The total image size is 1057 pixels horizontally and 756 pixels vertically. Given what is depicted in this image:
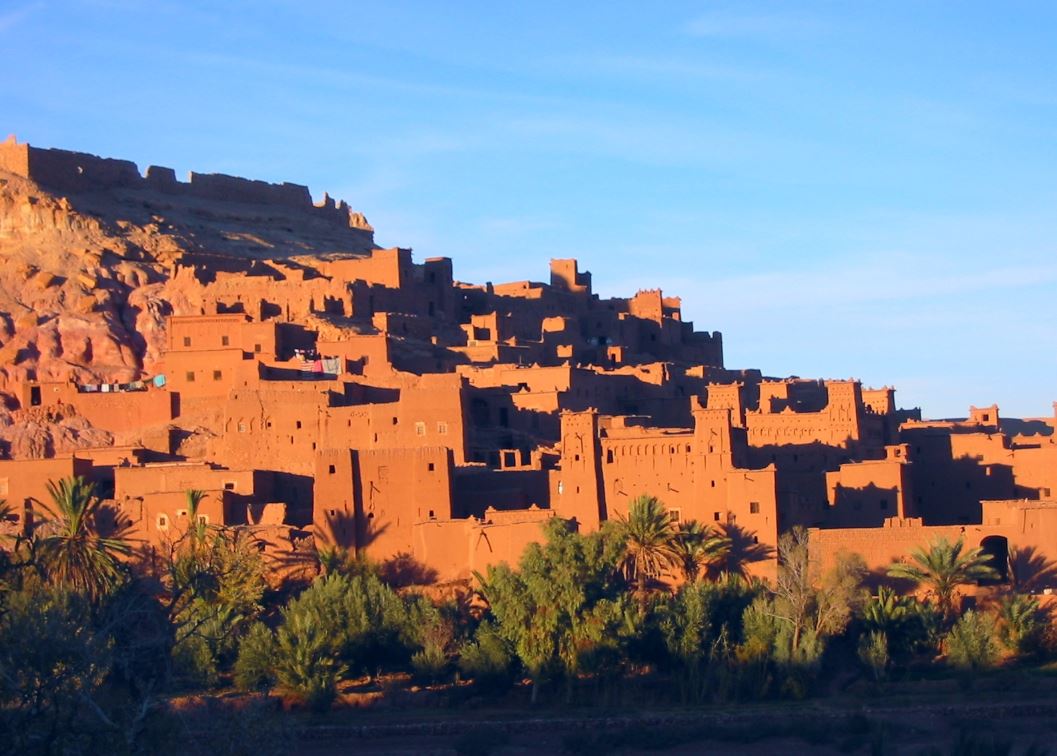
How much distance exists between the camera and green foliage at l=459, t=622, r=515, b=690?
3672cm

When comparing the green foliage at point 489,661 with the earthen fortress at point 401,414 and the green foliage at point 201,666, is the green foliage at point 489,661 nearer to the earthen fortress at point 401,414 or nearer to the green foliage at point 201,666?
the earthen fortress at point 401,414

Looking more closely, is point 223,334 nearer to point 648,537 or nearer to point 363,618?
point 363,618

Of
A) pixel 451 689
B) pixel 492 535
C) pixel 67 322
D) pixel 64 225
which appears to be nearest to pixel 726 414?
pixel 492 535

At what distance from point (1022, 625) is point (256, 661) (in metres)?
14.7

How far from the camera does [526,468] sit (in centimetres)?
4112

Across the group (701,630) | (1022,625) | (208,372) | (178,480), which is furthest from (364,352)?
(1022,625)

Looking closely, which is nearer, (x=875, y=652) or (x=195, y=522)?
(x=875, y=652)

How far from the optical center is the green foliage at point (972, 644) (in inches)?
1409

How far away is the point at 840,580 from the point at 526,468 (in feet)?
25.8

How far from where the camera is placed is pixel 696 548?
3744cm

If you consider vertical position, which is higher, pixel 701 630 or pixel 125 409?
pixel 125 409

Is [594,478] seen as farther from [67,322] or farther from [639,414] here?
[67,322]

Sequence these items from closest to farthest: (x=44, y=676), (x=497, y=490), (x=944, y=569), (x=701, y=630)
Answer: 1. (x=44, y=676)
2. (x=701, y=630)
3. (x=944, y=569)
4. (x=497, y=490)

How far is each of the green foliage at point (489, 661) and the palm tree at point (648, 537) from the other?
3.04 meters
